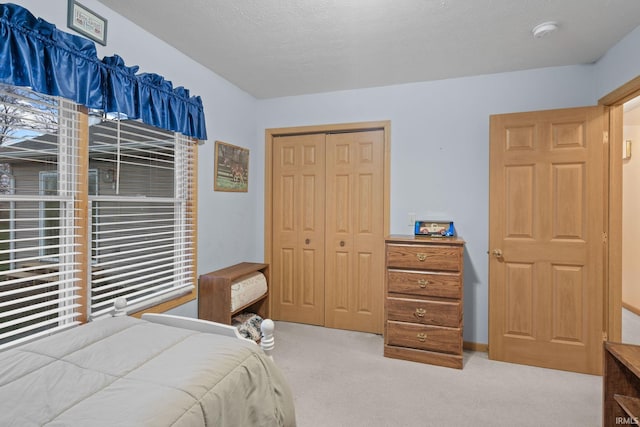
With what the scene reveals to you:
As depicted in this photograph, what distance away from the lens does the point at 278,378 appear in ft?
5.07

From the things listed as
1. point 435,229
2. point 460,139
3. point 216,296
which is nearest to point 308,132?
point 460,139

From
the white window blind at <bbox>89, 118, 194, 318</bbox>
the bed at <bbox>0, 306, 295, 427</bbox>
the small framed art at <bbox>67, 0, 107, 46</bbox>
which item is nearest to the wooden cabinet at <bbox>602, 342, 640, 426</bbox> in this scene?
the bed at <bbox>0, 306, 295, 427</bbox>

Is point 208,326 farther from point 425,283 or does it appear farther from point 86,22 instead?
point 86,22

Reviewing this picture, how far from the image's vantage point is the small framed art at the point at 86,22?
1802mm

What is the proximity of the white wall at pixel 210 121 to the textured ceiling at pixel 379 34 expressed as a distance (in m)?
0.10

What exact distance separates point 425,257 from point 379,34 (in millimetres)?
1742

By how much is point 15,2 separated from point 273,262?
2.86 meters

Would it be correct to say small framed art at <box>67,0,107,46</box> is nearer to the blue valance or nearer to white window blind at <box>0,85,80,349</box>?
the blue valance

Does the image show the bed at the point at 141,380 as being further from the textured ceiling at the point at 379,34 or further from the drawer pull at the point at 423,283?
the textured ceiling at the point at 379,34

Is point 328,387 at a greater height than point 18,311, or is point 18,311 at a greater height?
point 18,311

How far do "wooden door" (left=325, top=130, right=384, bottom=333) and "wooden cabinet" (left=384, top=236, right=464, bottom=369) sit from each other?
580 millimetres

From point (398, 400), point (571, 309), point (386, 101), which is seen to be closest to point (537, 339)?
point (571, 309)

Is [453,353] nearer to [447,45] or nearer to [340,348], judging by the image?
[340,348]

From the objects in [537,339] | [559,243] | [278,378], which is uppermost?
[559,243]
